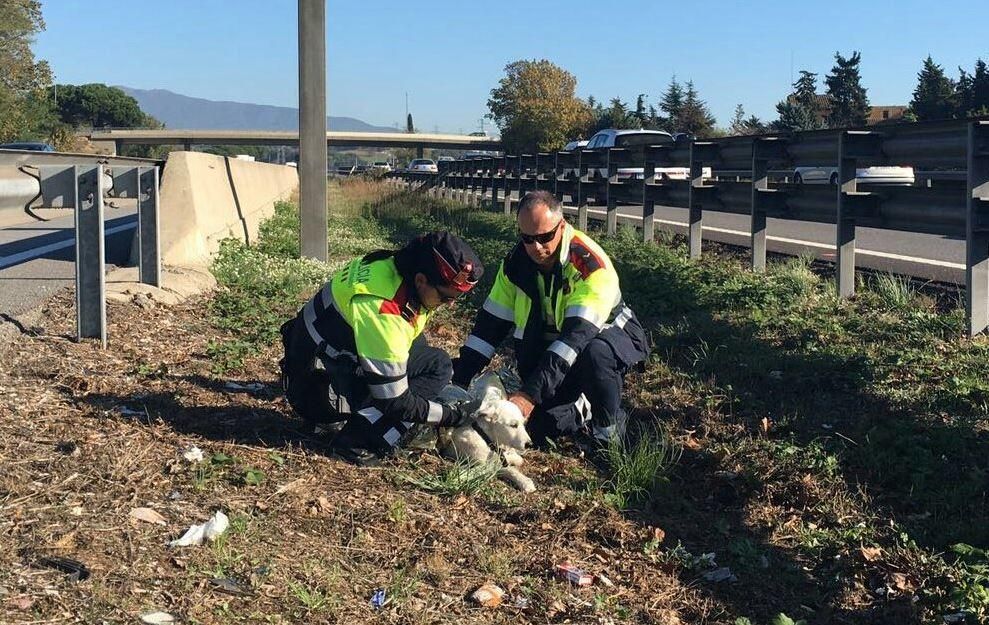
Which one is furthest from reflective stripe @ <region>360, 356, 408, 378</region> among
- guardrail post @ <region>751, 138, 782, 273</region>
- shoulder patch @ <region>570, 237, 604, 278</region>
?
guardrail post @ <region>751, 138, 782, 273</region>

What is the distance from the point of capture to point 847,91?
190 ft

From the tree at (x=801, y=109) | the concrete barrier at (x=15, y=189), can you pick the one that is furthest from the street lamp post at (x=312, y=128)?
the tree at (x=801, y=109)

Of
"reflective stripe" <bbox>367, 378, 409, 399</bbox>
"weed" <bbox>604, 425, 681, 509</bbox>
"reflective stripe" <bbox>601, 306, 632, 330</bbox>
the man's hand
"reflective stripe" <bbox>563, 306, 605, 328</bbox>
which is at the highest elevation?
"reflective stripe" <bbox>563, 306, 605, 328</bbox>

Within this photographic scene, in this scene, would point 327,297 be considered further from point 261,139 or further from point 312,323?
point 261,139

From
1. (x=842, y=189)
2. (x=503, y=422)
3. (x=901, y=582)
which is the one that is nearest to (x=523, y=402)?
(x=503, y=422)

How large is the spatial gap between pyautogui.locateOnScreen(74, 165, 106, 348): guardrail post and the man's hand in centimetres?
252

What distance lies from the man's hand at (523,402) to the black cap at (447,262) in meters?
0.64

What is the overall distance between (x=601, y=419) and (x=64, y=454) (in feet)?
8.33

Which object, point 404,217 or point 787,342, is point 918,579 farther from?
point 404,217

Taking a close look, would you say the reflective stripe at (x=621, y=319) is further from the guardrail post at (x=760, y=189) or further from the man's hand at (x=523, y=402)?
the guardrail post at (x=760, y=189)

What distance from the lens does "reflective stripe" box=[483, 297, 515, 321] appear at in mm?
5730

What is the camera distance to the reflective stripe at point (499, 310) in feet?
18.8

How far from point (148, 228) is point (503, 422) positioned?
3.89m

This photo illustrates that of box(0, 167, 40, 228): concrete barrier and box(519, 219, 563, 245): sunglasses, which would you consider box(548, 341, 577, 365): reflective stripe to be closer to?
box(519, 219, 563, 245): sunglasses
